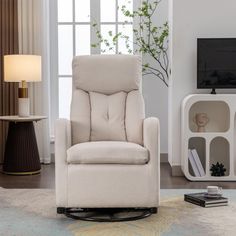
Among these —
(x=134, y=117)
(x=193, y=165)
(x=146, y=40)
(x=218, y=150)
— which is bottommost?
(x=193, y=165)

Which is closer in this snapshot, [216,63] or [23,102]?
[216,63]

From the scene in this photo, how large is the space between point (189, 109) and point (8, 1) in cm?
234

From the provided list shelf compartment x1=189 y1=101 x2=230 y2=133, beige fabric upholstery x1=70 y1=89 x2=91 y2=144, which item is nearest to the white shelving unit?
shelf compartment x1=189 y1=101 x2=230 y2=133

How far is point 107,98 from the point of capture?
3980 mm

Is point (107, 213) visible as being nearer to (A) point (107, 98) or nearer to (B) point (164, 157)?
(A) point (107, 98)

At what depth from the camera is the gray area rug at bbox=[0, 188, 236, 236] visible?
3.05 metres

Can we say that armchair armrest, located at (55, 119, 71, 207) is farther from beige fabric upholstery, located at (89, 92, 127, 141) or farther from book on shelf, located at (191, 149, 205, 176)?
book on shelf, located at (191, 149, 205, 176)

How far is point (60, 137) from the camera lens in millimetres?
3389

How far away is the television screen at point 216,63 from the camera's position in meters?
4.90

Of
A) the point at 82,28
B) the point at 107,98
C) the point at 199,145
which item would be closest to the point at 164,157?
the point at 199,145

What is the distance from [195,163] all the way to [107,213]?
1653 mm

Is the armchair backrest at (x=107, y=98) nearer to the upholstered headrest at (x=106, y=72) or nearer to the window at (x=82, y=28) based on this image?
the upholstered headrest at (x=106, y=72)

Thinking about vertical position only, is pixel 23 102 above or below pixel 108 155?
above

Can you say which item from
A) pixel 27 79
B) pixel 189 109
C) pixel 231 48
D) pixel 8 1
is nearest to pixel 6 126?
pixel 27 79
